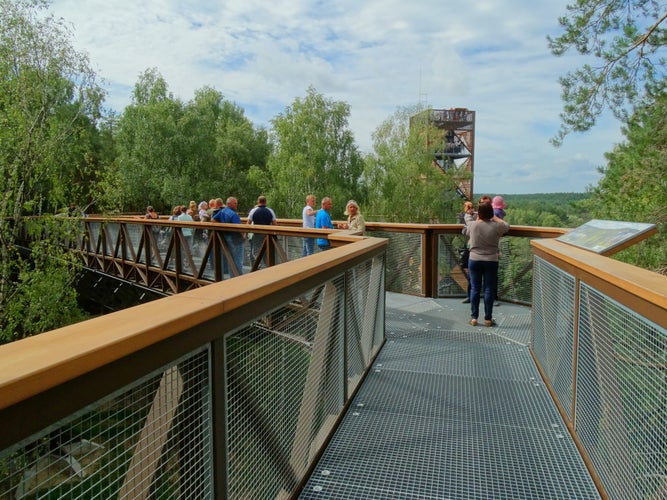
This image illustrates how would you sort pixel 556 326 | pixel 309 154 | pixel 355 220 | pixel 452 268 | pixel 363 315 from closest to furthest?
pixel 556 326 → pixel 363 315 → pixel 355 220 → pixel 452 268 → pixel 309 154

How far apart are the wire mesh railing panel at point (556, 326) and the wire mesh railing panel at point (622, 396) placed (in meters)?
0.34

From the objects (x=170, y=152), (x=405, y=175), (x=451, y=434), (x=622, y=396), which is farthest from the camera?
(x=405, y=175)

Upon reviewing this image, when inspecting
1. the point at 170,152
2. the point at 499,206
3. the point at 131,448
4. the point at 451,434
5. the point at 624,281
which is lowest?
the point at 451,434

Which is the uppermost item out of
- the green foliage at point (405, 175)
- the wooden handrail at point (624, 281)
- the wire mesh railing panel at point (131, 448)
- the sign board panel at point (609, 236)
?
the green foliage at point (405, 175)

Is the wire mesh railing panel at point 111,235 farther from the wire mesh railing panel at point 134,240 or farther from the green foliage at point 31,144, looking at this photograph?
the green foliage at point 31,144

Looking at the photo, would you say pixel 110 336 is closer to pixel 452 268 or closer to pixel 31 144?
pixel 452 268

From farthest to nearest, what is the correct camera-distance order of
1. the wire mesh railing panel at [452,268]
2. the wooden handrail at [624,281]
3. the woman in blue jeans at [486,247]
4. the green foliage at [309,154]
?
the green foliage at [309,154] < the wire mesh railing panel at [452,268] < the woman in blue jeans at [486,247] < the wooden handrail at [624,281]

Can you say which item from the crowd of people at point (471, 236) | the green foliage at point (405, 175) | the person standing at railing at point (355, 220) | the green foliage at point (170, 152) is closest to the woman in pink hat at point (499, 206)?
the crowd of people at point (471, 236)

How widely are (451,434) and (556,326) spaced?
4.13ft

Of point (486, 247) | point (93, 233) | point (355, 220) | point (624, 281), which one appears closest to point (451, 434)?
point (624, 281)

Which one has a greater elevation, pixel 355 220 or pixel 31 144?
pixel 31 144

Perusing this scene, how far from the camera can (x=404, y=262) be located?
8.76 m

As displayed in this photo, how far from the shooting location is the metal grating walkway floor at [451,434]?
9.67 feet

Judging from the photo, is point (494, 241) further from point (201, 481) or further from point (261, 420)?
point (201, 481)
